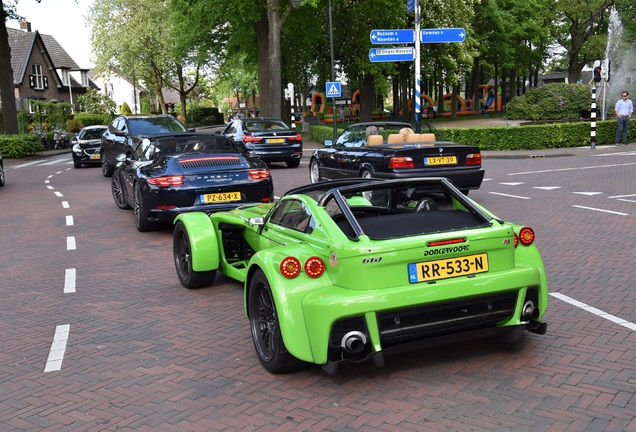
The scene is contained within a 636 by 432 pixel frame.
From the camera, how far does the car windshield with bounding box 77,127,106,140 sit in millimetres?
25484

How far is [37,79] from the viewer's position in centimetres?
6231

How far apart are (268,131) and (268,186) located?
36.1 ft

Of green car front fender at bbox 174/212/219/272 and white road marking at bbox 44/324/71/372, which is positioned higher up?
green car front fender at bbox 174/212/219/272

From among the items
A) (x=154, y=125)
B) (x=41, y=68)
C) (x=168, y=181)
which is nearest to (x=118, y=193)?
(x=168, y=181)

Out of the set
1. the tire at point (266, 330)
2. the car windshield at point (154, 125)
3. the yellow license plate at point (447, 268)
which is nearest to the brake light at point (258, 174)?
the tire at point (266, 330)

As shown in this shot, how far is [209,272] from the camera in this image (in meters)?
6.76

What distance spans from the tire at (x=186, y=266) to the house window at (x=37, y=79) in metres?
60.4

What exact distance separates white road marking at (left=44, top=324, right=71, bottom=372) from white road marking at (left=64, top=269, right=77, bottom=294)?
134cm

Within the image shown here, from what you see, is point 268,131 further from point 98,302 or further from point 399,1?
point 399,1

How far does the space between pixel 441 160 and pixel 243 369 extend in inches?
301

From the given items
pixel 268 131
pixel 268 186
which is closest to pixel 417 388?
pixel 268 186

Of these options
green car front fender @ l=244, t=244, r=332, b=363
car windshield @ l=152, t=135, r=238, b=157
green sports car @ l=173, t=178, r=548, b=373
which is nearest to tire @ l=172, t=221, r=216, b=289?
green sports car @ l=173, t=178, r=548, b=373

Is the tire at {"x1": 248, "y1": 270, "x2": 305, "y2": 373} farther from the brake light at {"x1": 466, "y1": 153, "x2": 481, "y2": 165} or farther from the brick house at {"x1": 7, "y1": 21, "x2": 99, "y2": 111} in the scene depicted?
the brick house at {"x1": 7, "y1": 21, "x2": 99, "y2": 111}

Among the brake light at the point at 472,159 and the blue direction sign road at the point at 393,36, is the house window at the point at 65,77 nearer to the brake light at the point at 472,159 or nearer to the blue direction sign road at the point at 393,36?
the blue direction sign road at the point at 393,36
